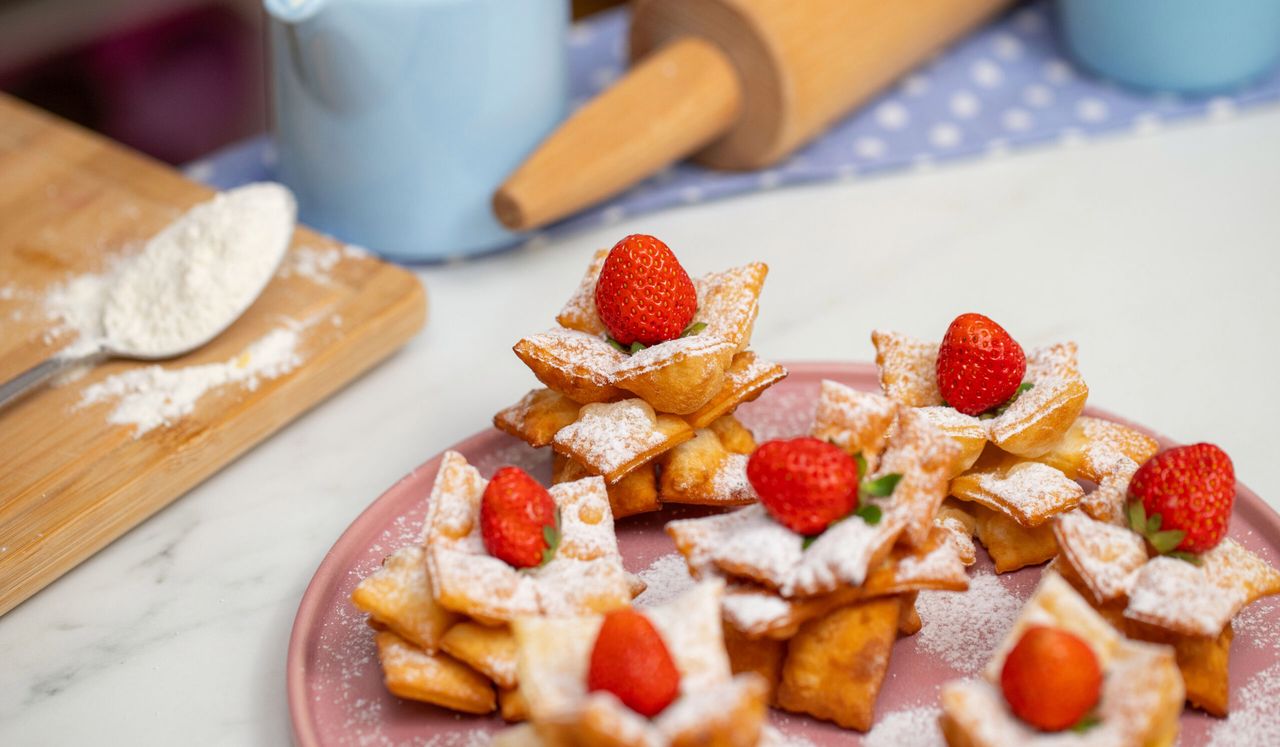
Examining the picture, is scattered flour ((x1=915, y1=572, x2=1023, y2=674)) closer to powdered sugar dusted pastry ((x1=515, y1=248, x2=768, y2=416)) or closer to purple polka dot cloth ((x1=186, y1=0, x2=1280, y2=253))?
powdered sugar dusted pastry ((x1=515, y1=248, x2=768, y2=416))

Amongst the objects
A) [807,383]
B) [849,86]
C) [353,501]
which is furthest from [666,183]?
[353,501]

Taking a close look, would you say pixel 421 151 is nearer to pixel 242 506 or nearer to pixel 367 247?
pixel 367 247

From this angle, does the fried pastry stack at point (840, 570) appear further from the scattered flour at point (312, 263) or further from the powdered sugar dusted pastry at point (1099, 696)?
the scattered flour at point (312, 263)

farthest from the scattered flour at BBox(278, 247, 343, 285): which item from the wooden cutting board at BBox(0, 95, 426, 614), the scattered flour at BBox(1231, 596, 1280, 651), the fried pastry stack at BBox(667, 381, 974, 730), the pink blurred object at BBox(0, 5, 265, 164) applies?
the pink blurred object at BBox(0, 5, 265, 164)

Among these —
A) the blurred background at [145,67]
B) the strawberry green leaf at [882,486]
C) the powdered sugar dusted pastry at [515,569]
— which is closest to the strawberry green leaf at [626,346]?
the powdered sugar dusted pastry at [515,569]

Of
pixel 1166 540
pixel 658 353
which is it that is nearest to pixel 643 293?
pixel 658 353

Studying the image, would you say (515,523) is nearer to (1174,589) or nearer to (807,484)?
(807,484)
